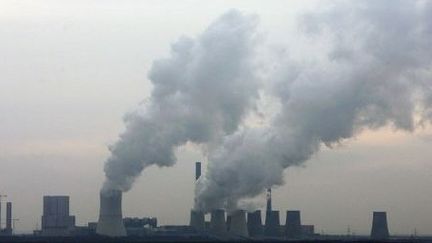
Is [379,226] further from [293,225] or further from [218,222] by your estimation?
[218,222]

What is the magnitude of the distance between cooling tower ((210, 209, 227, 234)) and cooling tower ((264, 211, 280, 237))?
116 ft

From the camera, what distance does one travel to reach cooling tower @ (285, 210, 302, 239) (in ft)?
557

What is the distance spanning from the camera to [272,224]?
173 metres

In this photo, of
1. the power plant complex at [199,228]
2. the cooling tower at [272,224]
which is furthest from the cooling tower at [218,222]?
the cooling tower at [272,224]

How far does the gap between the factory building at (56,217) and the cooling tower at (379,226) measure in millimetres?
49067

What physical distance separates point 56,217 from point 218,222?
42.6 m

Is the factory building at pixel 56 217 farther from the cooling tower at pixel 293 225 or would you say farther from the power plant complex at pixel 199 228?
the cooling tower at pixel 293 225

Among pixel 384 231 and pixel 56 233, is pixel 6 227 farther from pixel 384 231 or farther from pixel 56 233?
pixel 384 231

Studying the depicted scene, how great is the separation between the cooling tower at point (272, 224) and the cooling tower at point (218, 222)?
35407 mm

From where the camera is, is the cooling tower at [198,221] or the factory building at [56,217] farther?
the factory building at [56,217]

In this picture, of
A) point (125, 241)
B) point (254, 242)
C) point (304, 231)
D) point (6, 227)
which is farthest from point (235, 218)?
point (6, 227)

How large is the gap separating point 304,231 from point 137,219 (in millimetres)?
40871

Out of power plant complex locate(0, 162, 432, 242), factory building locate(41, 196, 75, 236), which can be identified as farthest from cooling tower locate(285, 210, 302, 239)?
factory building locate(41, 196, 75, 236)

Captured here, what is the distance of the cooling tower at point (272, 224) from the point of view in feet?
555
